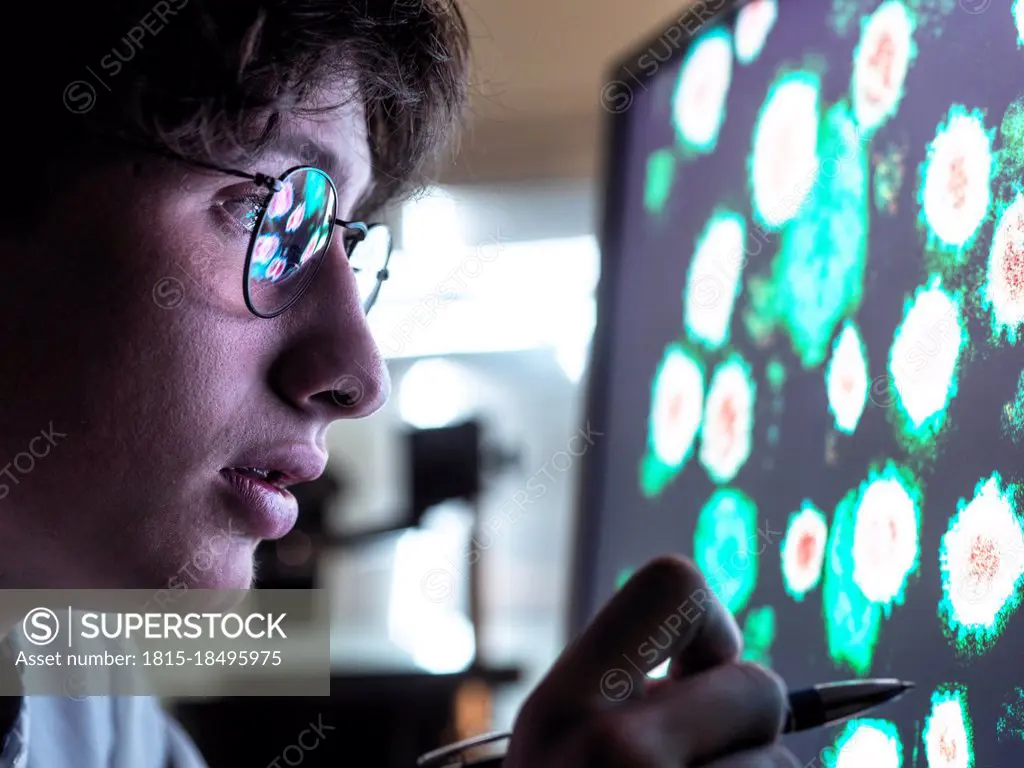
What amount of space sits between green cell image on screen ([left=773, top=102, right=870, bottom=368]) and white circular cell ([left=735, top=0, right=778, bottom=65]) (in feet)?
0.44

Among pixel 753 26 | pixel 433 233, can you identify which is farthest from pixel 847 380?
pixel 433 233

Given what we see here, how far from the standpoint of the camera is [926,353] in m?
0.53

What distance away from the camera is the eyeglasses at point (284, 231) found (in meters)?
0.61

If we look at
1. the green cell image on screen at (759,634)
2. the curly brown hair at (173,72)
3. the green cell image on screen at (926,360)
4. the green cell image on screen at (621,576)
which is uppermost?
the curly brown hair at (173,72)

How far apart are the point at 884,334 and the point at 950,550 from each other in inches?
5.5

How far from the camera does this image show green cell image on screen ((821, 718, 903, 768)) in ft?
1.75

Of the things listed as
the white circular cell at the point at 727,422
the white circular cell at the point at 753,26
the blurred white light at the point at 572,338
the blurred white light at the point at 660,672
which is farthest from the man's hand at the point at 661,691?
the blurred white light at the point at 572,338

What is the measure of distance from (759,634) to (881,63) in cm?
42

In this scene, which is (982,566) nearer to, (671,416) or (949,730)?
(949,730)

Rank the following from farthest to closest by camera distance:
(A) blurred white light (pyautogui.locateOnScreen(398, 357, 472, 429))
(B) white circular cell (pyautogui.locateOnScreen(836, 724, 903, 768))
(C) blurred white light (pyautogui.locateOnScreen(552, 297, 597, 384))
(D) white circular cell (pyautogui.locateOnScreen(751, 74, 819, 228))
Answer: (A) blurred white light (pyautogui.locateOnScreen(398, 357, 472, 429)), (C) blurred white light (pyautogui.locateOnScreen(552, 297, 597, 384)), (D) white circular cell (pyautogui.locateOnScreen(751, 74, 819, 228)), (B) white circular cell (pyautogui.locateOnScreen(836, 724, 903, 768))

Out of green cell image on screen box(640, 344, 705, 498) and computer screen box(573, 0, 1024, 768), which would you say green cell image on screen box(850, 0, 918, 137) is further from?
green cell image on screen box(640, 344, 705, 498)

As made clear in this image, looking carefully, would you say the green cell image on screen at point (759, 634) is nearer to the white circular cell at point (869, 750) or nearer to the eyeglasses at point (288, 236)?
the white circular cell at point (869, 750)

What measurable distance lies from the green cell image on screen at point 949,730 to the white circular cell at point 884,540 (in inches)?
2.5

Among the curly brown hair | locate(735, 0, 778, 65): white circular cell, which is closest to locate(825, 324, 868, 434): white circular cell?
locate(735, 0, 778, 65): white circular cell
